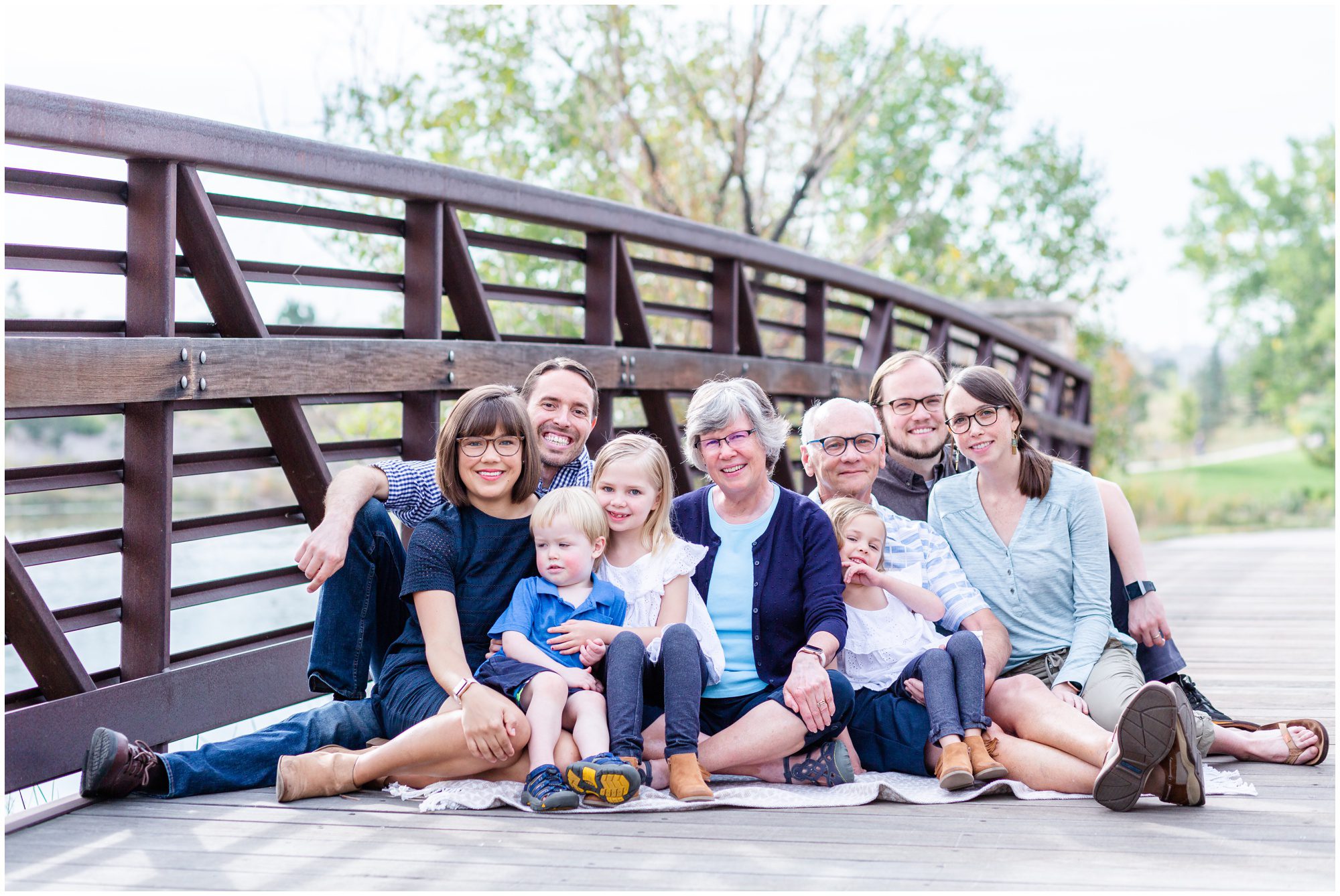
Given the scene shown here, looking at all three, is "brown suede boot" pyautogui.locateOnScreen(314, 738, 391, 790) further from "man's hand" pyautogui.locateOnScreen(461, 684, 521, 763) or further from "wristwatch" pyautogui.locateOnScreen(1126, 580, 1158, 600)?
"wristwatch" pyautogui.locateOnScreen(1126, 580, 1158, 600)

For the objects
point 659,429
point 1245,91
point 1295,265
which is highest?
point 1245,91

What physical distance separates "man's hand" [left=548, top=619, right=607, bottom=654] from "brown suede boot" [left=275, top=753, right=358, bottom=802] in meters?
0.48

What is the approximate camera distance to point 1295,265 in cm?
A: 2923

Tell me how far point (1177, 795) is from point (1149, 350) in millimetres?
77551

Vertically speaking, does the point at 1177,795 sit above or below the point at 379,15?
below

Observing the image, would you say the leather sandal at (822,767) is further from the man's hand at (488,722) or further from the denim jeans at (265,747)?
the denim jeans at (265,747)

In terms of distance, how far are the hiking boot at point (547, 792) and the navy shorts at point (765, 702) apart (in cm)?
38

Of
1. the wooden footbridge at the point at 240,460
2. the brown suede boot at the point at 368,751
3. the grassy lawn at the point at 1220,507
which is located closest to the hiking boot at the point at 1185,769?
the wooden footbridge at the point at 240,460

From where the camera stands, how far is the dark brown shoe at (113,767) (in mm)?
2465

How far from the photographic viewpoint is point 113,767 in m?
2.47

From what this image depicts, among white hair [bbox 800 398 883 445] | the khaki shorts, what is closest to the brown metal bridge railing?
white hair [bbox 800 398 883 445]

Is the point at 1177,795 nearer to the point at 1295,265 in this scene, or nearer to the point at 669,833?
the point at 669,833

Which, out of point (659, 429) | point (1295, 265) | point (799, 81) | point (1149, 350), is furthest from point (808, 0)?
point (1149, 350)

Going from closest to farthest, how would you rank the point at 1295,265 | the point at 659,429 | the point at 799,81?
the point at 659,429
the point at 799,81
the point at 1295,265
